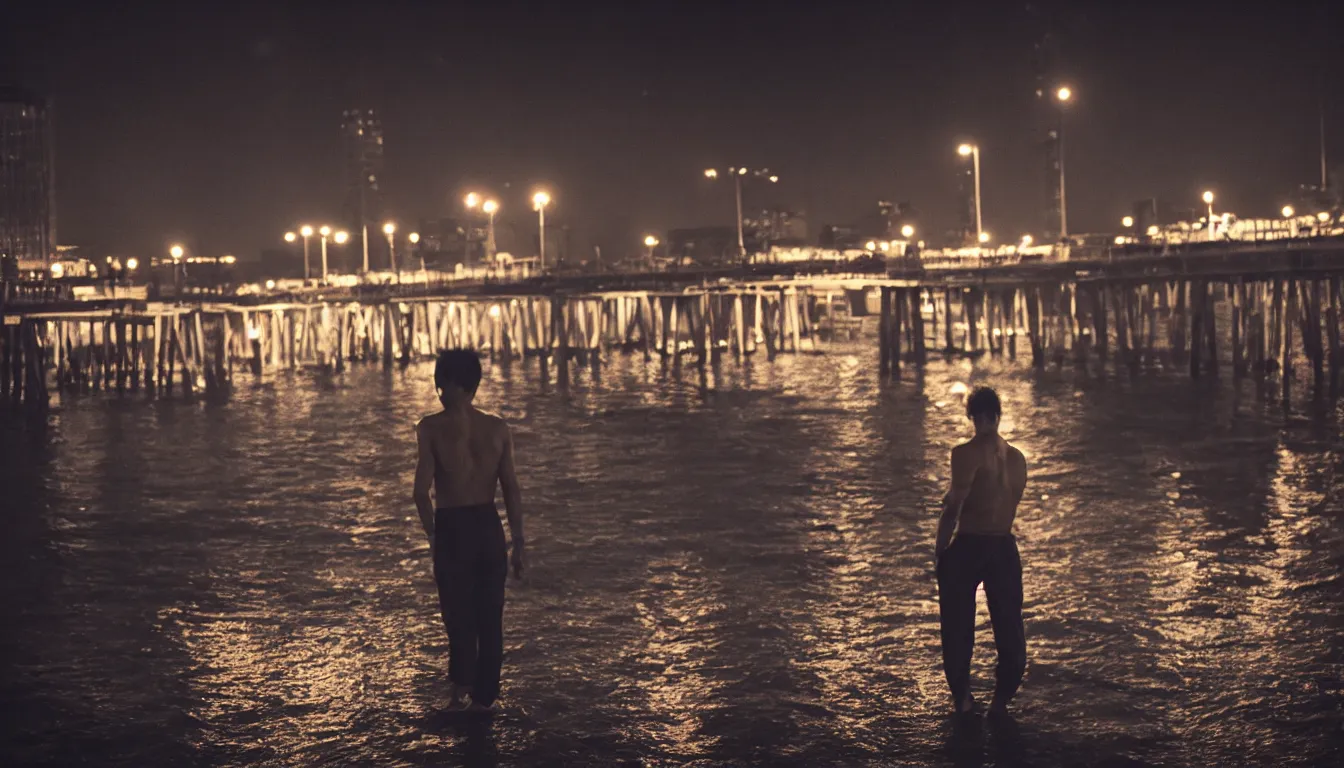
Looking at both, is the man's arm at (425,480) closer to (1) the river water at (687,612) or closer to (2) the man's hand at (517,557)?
(2) the man's hand at (517,557)

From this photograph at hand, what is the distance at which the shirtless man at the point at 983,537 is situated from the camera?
23.1 ft

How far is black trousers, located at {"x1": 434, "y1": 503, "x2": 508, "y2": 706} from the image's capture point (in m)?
7.22

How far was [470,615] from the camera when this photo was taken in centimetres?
737

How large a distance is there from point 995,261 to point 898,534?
1624 inches

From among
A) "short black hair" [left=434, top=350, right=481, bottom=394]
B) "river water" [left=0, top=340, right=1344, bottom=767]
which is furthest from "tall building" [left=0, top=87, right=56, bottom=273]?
"short black hair" [left=434, top=350, right=481, bottom=394]

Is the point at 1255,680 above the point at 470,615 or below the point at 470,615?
below

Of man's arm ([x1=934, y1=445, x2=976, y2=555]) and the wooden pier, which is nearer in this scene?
man's arm ([x1=934, y1=445, x2=976, y2=555])

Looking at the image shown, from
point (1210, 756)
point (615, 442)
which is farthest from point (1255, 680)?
point (615, 442)

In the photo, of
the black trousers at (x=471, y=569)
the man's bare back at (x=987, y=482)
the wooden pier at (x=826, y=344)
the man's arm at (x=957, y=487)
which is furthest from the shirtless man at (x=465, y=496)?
the wooden pier at (x=826, y=344)

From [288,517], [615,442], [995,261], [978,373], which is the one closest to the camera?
[288,517]

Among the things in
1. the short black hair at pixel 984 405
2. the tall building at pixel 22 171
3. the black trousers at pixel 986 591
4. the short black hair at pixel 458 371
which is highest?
the tall building at pixel 22 171

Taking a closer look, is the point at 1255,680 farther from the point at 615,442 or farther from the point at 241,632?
the point at 615,442

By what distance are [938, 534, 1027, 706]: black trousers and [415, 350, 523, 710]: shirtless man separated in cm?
231

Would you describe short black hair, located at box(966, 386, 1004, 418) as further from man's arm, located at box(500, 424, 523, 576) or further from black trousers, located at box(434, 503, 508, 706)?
black trousers, located at box(434, 503, 508, 706)
